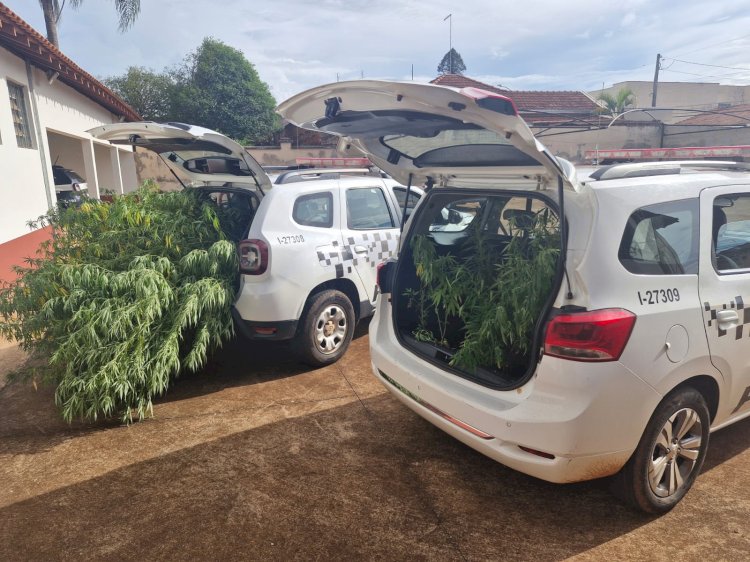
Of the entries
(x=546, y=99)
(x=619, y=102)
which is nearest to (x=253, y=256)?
(x=619, y=102)

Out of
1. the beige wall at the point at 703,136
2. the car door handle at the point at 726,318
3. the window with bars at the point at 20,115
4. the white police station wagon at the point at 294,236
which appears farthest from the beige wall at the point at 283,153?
the car door handle at the point at 726,318

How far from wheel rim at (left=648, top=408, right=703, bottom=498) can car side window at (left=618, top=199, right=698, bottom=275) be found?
73cm

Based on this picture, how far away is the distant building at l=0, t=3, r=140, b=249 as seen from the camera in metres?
8.04

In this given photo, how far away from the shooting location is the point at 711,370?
2633mm

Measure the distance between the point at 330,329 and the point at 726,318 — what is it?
309cm

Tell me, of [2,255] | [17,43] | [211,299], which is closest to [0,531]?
[211,299]

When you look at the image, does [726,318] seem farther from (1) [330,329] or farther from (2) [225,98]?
(2) [225,98]

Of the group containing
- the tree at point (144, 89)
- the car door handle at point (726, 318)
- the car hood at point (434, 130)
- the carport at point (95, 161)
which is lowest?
the car door handle at point (726, 318)

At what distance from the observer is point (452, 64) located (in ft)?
216

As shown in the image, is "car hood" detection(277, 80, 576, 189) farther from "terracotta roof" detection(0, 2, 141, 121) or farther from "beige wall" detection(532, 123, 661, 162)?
"beige wall" detection(532, 123, 661, 162)

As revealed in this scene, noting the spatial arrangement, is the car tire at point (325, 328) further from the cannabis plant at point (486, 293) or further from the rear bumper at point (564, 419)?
the rear bumper at point (564, 419)

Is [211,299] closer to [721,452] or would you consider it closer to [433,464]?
[433,464]

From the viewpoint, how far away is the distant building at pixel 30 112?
804cm

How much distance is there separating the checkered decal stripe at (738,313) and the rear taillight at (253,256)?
3.04 m
